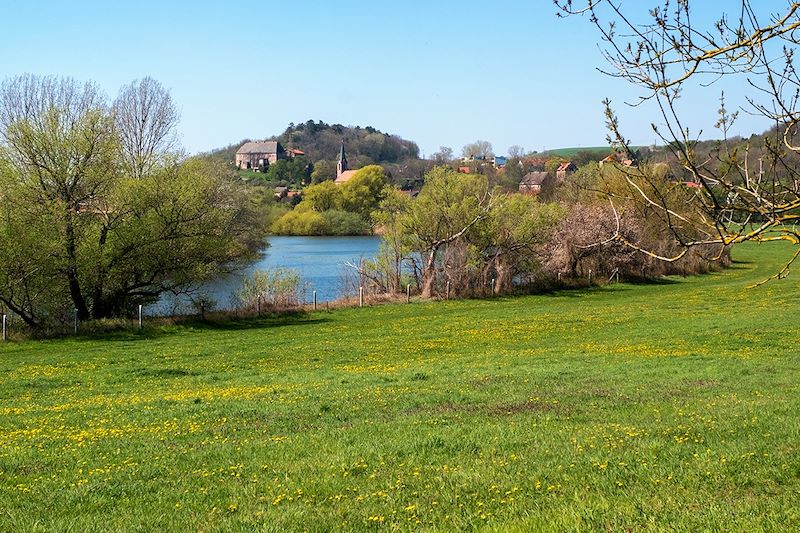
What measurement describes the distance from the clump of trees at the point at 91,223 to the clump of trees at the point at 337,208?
60.7 meters

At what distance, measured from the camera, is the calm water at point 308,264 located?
139 feet

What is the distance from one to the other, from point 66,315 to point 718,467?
3205 centimetres

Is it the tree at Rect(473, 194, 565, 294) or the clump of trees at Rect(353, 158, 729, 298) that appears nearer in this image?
the clump of trees at Rect(353, 158, 729, 298)

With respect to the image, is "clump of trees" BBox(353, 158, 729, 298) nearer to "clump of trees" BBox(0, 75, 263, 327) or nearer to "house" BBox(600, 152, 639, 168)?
"clump of trees" BBox(0, 75, 263, 327)

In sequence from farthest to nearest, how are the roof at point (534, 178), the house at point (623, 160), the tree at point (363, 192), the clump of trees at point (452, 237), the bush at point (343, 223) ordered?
1. the tree at point (363, 192)
2. the bush at point (343, 223)
3. the roof at point (534, 178)
4. the clump of trees at point (452, 237)
5. the house at point (623, 160)

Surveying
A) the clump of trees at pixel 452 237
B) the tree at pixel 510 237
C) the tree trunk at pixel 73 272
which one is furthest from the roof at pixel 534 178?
the tree trunk at pixel 73 272

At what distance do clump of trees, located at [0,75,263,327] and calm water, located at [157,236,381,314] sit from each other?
2970 mm

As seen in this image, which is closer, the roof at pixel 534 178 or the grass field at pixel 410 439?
the grass field at pixel 410 439

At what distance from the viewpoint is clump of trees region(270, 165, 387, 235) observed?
9956 cm

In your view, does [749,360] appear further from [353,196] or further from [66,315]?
[353,196]

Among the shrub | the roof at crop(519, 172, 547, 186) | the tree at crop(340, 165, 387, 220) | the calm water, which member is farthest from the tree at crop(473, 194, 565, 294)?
the tree at crop(340, 165, 387, 220)

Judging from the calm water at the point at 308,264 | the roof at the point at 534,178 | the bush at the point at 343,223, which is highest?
the roof at the point at 534,178

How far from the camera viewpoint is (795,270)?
198ft

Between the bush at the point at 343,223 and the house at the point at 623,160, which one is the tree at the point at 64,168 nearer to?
the house at the point at 623,160
